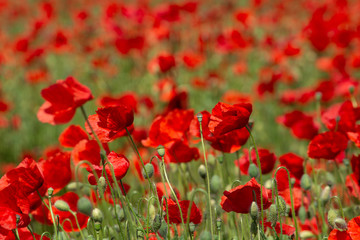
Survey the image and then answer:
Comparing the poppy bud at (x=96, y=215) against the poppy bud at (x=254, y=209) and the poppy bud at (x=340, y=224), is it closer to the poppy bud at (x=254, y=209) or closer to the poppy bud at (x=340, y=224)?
the poppy bud at (x=254, y=209)

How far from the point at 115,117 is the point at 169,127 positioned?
27 centimetres

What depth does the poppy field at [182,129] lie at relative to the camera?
1.22m

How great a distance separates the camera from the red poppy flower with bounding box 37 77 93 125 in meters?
1.47

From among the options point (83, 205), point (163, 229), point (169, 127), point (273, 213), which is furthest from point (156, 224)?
point (169, 127)

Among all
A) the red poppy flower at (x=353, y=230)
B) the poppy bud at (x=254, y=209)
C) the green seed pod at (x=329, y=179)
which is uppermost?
the poppy bud at (x=254, y=209)

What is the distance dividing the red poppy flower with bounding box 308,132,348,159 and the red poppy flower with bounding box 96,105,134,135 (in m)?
0.56

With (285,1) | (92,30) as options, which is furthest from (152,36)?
(285,1)

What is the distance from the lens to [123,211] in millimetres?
1341

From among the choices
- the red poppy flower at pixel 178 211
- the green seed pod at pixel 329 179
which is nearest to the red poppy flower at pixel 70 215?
the red poppy flower at pixel 178 211

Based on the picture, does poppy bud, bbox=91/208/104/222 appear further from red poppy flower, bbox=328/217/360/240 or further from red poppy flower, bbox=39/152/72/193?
red poppy flower, bbox=328/217/360/240

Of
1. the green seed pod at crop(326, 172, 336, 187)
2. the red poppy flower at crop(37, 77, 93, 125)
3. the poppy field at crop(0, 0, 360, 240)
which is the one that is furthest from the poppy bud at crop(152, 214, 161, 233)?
the green seed pod at crop(326, 172, 336, 187)

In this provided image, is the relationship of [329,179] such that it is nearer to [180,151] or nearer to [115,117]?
[180,151]

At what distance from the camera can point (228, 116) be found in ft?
3.79

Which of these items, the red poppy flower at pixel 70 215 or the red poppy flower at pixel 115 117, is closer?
the red poppy flower at pixel 115 117
